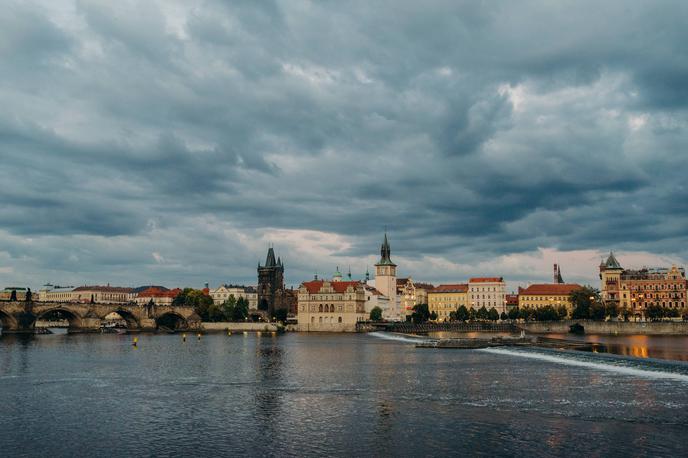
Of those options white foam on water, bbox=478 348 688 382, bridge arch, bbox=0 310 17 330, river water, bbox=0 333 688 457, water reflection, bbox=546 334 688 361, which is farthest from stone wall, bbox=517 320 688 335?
bridge arch, bbox=0 310 17 330

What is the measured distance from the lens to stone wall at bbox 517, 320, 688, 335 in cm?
16838

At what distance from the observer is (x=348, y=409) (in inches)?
1560

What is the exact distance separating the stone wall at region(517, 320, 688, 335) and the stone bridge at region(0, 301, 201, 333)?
115m

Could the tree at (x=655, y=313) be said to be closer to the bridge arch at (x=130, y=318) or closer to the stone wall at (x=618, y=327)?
the stone wall at (x=618, y=327)

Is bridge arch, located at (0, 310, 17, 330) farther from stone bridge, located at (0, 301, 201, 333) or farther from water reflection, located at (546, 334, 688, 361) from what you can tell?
water reflection, located at (546, 334, 688, 361)

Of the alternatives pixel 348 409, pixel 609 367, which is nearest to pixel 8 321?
pixel 348 409

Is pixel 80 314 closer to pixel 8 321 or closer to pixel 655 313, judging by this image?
pixel 8 321

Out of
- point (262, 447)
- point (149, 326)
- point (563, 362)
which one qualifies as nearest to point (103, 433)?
point (262, 447)

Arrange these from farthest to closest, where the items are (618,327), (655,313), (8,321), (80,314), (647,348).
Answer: (655,313)
(618,327)
(80,314)
(8,321)
(647,348)

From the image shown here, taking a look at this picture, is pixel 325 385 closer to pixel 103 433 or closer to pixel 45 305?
pixel 103 433

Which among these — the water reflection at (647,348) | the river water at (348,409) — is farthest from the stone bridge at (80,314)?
the water reflection at (647,348)

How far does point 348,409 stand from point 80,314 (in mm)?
152961

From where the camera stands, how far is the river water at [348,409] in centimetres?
2971

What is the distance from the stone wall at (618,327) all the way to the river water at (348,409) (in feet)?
379
